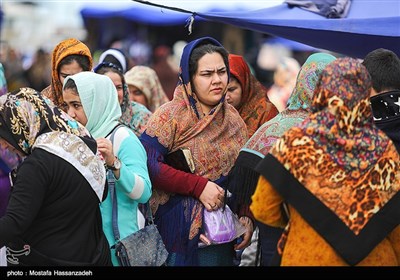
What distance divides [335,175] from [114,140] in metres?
1.38

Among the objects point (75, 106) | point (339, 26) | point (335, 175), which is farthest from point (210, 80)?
point (335, 175)

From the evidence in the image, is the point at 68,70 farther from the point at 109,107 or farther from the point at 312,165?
the point at 312,165

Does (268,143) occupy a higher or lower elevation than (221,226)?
higher

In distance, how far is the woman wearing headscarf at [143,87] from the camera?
275 inches

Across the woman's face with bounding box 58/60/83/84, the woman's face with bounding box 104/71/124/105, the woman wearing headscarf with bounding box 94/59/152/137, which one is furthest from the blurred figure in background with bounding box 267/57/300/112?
the woman's face with bounding box 58/60/83/84

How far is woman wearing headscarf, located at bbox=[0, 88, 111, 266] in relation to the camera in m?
3.62

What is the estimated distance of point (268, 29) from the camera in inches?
211

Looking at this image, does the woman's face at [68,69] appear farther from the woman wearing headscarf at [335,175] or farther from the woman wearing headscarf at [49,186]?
the woman wearing headscarf at [335,175]

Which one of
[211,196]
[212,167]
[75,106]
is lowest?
[211,196]

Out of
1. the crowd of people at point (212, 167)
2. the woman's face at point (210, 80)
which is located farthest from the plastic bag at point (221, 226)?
the woman's face at point (210, 80)

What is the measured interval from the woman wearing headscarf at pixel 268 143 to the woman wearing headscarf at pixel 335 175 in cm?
75

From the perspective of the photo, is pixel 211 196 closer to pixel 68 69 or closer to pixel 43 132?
pixel 43 132

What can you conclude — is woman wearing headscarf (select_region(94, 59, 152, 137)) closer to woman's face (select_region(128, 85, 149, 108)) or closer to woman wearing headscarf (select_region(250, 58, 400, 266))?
woman's face (select_region(128, 85, 149, 108))

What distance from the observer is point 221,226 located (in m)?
4.65
